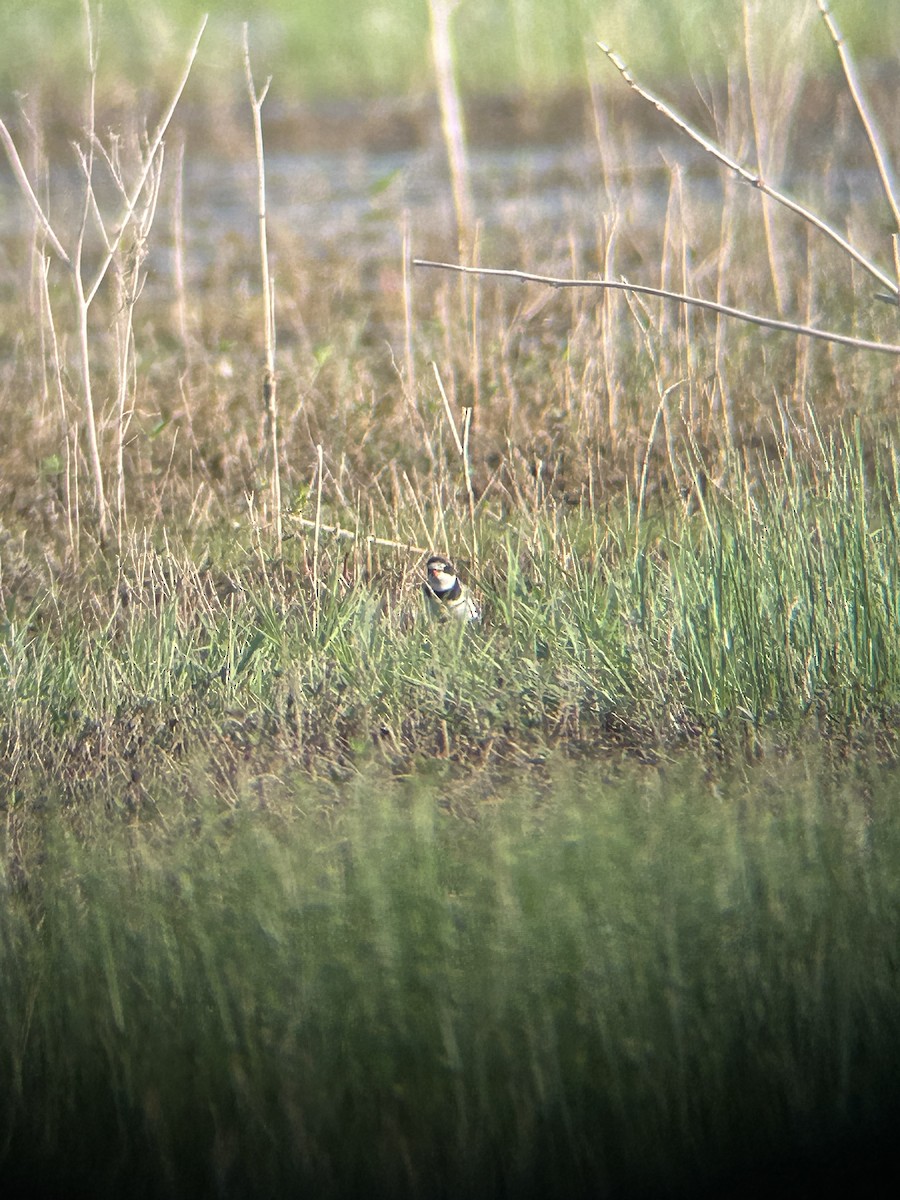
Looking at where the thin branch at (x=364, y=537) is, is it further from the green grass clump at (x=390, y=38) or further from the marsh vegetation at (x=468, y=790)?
the green grass clump at (x=390, y=38)

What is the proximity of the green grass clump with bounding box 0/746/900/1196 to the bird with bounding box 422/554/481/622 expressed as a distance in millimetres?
485

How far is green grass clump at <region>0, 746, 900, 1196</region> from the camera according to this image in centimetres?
189

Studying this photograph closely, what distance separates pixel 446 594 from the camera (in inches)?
120

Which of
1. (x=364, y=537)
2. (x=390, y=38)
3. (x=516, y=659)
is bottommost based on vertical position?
(x=516, y=659)

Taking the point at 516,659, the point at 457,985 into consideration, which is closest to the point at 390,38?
the point at 516,659

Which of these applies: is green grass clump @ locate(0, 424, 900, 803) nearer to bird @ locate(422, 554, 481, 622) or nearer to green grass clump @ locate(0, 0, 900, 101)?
bird @ locate(422, 554, 481, 622)

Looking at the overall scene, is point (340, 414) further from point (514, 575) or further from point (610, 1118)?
point (610, 1118)

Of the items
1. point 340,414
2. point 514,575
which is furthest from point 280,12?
point 514,575

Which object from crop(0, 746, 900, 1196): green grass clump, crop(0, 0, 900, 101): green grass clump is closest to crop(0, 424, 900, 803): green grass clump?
crop(0, 746, 900, 1196): green grass clump

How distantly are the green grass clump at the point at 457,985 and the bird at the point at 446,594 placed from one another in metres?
0.49

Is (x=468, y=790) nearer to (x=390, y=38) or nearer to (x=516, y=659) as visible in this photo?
(x=516, y=659)

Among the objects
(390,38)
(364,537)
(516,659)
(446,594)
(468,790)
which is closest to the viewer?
(468,790)

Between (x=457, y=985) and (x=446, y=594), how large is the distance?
42.1 inches

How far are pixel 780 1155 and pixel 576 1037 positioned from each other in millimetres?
315
